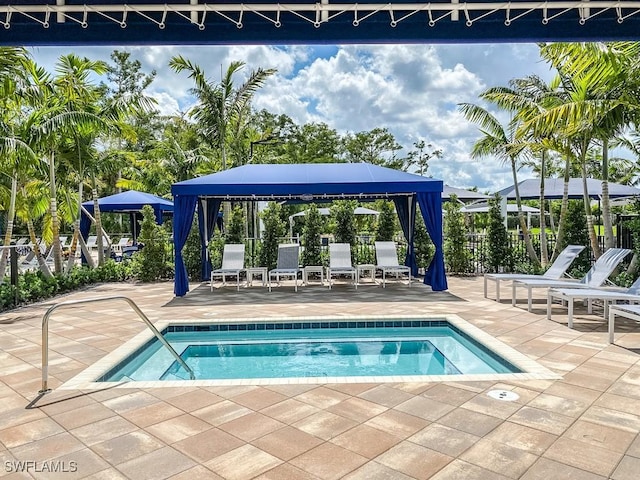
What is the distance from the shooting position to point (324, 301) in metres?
9.48

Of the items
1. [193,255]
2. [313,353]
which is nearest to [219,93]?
[193,255]

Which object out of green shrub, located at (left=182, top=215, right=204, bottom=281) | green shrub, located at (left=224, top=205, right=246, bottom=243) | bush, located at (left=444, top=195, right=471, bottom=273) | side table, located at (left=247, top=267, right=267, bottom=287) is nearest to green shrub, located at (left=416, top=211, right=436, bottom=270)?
bush, located at (left=444, top=195, right=471, bottom=273)

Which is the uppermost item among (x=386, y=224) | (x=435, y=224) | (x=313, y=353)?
(x=386, y=224)

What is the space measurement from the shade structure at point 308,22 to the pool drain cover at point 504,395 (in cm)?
292

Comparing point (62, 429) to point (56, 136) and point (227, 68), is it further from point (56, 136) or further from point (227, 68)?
point (227, 68)

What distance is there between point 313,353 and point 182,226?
17.8ft

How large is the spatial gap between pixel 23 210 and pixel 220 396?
38.7 ft

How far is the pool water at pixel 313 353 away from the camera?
576 centimetres

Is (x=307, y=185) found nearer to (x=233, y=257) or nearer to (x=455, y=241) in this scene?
(x=233, y=257)

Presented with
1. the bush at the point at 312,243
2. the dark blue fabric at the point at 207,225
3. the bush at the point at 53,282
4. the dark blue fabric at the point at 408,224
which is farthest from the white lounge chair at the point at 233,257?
the dark blue fabric at the point at 408,224

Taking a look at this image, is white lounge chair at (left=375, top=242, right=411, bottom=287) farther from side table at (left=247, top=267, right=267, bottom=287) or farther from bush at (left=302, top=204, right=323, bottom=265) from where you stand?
side table at (left=247, top=267, right=267, bottom=287)

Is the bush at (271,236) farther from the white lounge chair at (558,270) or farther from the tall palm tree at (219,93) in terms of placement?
the white lounge chair at (558,270)

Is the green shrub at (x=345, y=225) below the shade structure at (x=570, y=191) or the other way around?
below

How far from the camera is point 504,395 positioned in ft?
13.6
